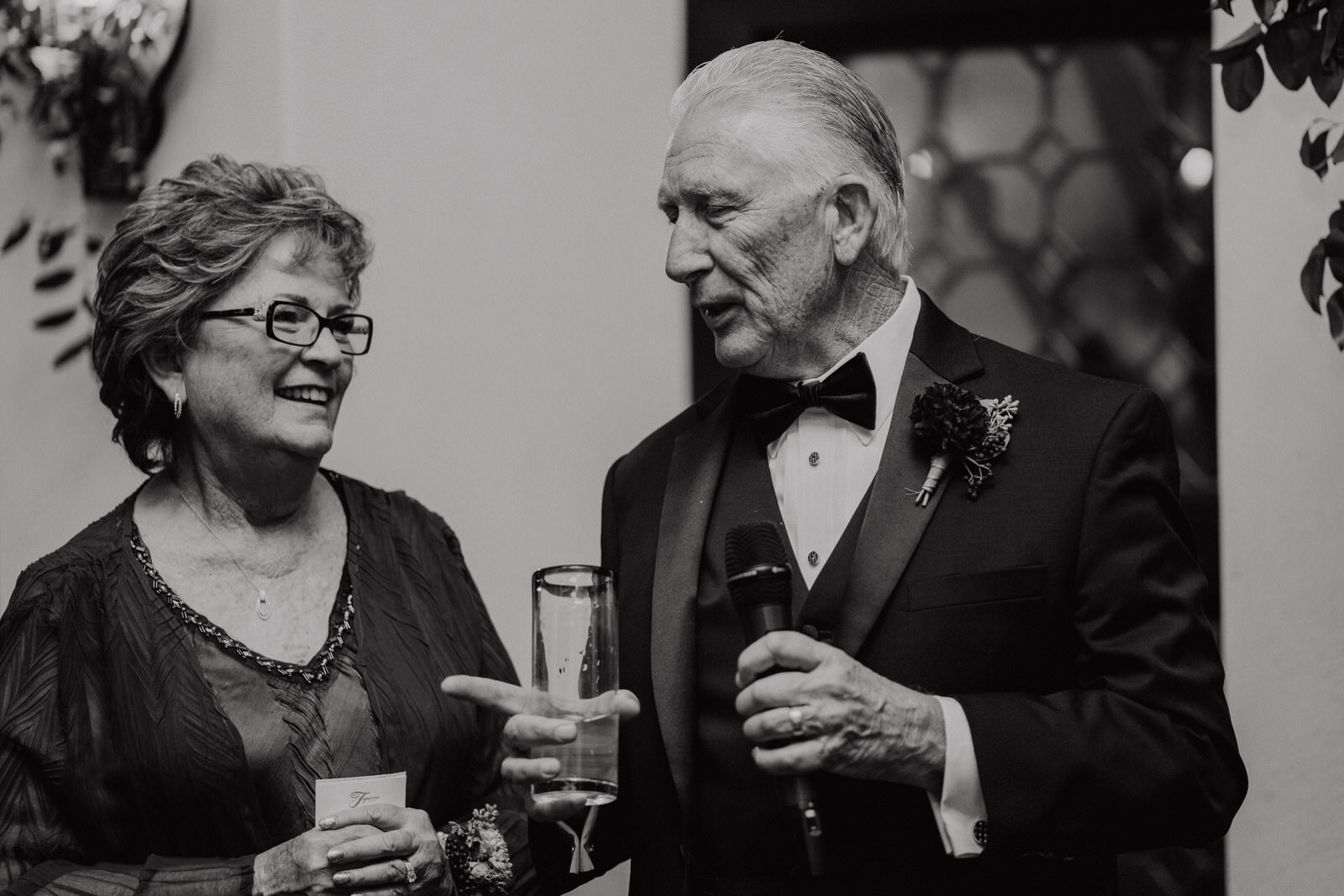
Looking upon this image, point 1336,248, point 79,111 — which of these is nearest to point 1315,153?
point 1336,248

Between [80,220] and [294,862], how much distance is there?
2011mm

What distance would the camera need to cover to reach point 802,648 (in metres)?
1.73

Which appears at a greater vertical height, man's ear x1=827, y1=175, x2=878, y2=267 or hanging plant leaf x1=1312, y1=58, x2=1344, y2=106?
hanging plant leaf x1=1312, y1=58, x2=1344, y2=106

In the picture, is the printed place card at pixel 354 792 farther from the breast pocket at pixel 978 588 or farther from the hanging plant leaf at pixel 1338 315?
the hanging plant leaf at pixel 1338 315

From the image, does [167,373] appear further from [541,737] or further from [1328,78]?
[1328,78]

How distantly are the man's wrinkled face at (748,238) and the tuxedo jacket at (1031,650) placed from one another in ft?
0.70

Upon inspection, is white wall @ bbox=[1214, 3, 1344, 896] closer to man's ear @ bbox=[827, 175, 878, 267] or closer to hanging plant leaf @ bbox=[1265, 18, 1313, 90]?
hanging plant leaf @ bbox=[1265, 18, 1313, 90]

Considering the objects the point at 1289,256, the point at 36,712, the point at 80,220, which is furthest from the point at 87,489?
the point at 1289,256

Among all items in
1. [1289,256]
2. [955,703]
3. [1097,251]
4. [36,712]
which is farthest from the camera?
[1097,251]

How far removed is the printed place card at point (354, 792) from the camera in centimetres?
218

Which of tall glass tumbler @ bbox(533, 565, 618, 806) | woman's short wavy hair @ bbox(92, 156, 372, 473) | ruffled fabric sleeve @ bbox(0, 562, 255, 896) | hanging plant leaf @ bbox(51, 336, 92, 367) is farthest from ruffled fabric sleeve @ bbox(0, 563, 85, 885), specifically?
hanging plant leaf @ bbox(51, 336, 92, 367)

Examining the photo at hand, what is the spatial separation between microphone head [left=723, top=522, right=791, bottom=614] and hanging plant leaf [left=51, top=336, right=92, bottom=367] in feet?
7.66

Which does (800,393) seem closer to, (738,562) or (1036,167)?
(738,562)

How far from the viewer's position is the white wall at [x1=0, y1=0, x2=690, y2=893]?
Result: 3449mm
